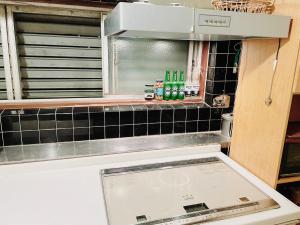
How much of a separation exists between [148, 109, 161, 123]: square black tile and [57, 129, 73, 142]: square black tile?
0.60m

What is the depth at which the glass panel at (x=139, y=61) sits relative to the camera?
1.92 meters

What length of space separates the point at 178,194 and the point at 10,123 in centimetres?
124

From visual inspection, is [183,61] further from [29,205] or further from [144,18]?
[29,205]

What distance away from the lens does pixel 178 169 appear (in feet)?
4.75

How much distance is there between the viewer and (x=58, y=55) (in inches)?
70.1

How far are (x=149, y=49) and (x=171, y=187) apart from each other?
3.84ft

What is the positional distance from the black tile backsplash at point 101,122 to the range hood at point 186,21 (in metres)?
0.93

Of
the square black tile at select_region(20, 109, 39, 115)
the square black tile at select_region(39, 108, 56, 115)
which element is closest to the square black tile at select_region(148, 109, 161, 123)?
the square black tile at select_region(39, 108, 56, 115)

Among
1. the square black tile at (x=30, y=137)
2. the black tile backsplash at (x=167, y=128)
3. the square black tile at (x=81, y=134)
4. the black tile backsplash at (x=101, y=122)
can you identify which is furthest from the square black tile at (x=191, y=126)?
the square black tile at (x=30, y=137)

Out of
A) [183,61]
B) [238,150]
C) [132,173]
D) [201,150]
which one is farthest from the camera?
[183,61]

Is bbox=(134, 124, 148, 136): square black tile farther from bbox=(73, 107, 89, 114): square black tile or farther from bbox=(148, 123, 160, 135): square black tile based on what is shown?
bbox=(73, 107, 89, 114): square black tile

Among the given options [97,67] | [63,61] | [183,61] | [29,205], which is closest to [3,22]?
[63,61]

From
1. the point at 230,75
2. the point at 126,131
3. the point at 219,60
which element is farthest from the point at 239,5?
the point at 126,131

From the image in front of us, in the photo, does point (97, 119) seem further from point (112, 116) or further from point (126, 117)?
point (126, 117)
